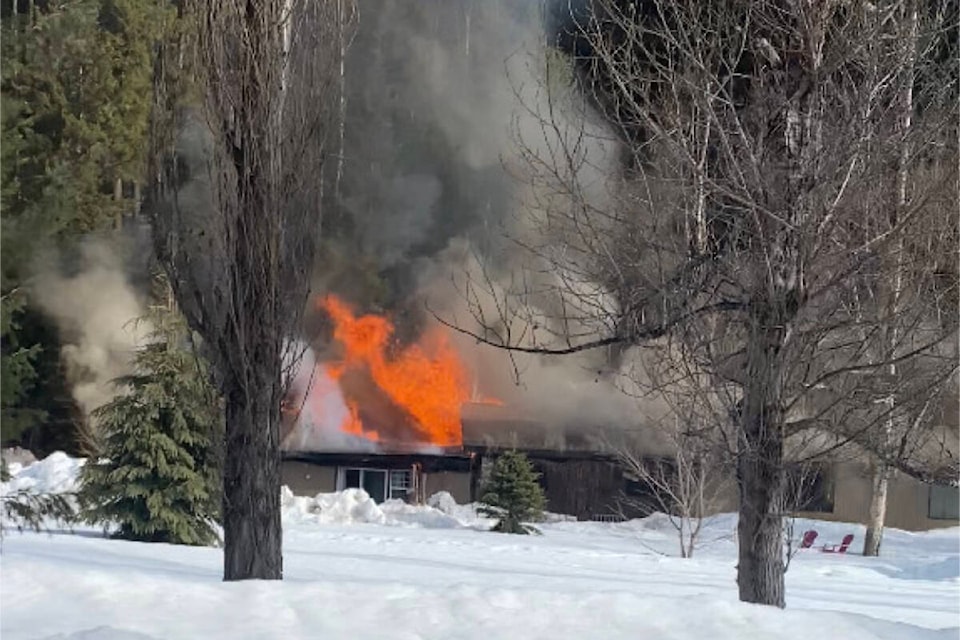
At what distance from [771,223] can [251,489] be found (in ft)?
12.5

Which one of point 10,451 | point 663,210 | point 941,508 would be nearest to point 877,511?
A: point 941,508

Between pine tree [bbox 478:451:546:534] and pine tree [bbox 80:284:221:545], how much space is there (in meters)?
6.24

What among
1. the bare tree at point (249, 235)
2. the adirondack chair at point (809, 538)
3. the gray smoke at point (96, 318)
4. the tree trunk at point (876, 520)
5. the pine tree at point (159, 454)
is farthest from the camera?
the gray smoke at point (96, 318)

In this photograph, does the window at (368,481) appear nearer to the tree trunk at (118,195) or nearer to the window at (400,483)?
the window at (400,483)

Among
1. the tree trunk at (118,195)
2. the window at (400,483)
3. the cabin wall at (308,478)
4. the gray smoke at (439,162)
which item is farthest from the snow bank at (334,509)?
the tree trunk at (118,195)

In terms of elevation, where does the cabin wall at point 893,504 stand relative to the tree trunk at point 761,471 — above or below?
below

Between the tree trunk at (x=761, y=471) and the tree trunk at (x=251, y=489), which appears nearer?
the tree trunk at (x=761, y=471)

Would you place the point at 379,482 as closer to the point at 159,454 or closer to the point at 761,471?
the point at 159,454

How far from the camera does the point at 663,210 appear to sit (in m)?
7.83

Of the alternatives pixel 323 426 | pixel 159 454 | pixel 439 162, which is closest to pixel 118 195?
pixel 159 454

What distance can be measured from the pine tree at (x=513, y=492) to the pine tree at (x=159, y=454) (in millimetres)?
6236

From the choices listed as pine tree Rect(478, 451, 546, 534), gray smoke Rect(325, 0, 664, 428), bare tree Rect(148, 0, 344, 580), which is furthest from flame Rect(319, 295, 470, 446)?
bare tree Rect(148, 0, 344, 580)

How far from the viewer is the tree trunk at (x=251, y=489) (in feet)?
26.8

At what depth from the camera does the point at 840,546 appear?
64.3 feet
